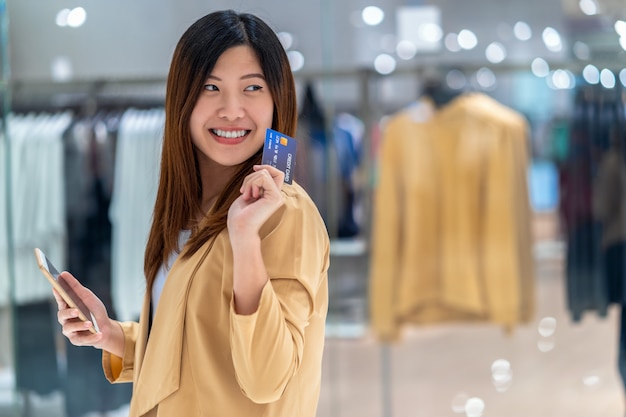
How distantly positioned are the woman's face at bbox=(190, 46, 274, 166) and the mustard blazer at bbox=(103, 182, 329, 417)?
0.09m

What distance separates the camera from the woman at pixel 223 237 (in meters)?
0.94

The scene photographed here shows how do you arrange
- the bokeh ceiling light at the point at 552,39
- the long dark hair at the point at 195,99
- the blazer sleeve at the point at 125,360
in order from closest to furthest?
the long dark hair at the point at 195,99
the blazer sleeve at the point at 125,360
the bokeh ceiling light at the point at 552,39

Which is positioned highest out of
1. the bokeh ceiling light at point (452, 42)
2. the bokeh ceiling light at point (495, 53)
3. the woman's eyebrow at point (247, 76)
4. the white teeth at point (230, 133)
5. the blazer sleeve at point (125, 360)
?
the bokeh ceiling light at point (452, 42)

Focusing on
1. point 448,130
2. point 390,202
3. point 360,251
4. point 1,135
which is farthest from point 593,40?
point 1,135

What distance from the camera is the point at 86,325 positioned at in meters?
1.07

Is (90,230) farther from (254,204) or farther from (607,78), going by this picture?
(254,204)

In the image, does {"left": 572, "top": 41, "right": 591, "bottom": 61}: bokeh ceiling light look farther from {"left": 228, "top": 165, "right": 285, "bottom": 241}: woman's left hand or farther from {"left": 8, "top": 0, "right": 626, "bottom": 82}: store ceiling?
{"left": 228, "top": 165, "right": 285, "bottom": 241}: woman's left hand

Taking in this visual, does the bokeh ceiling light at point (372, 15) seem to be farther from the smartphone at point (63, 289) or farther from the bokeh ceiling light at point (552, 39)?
the smartphone at point (63, 289)

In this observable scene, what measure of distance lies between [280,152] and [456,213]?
83.9 inches

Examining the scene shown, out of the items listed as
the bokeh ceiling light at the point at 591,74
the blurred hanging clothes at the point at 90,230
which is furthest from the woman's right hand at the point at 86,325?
the bokeh ceiling light at the point at 591,74

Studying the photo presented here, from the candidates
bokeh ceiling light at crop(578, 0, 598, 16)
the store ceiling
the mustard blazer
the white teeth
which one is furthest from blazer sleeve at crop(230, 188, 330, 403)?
bokeh ceiling light at crop(578, 0, 598, 16)

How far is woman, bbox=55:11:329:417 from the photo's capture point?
0.94m

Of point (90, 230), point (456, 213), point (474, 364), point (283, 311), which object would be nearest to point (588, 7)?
point (456, 213)

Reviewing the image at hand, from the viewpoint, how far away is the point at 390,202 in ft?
9.97
